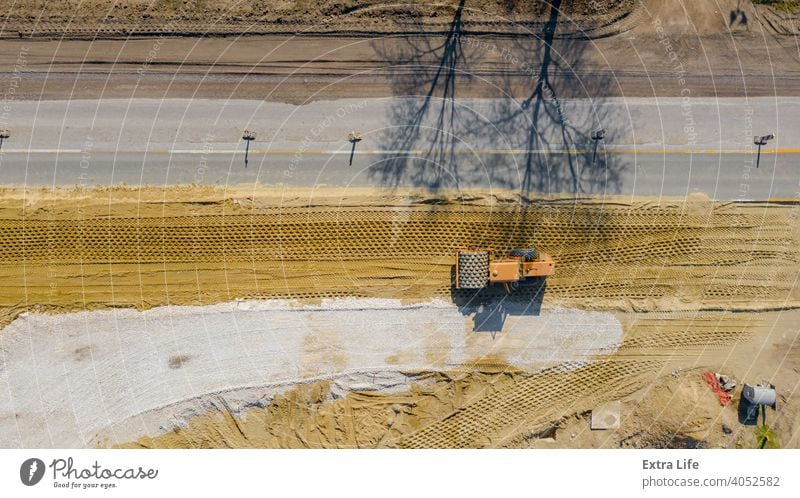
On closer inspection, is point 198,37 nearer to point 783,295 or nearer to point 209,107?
point 209,107

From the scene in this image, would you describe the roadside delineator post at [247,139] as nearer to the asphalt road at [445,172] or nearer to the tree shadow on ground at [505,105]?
the asphalt road at [445,172]

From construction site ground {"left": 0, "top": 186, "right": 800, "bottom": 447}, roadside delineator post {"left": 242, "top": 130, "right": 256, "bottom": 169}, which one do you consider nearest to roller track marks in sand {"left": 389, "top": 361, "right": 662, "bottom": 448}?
construction site ground {"left": 0, "top": 186, "right": 800, "bottom": 447}

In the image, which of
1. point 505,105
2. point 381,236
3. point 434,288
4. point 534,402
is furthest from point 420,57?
point 534,402

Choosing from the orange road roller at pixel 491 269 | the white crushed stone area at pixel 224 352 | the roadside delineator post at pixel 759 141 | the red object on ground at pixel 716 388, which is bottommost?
the red object on ground at pixel 716 388

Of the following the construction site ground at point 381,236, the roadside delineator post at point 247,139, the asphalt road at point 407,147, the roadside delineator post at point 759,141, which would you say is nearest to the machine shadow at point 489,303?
the construction site ground at point 381,236

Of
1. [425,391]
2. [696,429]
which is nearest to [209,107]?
[425,391]

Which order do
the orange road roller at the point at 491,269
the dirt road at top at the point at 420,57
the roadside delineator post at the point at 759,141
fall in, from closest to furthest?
the orange road roller at the point at 491,269, the dirt road at top at the point at 420,57, the roadside delineator post at the point at 759,141

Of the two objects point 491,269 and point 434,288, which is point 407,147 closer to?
point 434,288

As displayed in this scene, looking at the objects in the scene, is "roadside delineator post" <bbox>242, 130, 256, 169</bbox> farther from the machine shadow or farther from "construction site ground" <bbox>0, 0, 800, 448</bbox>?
the machine shadow
